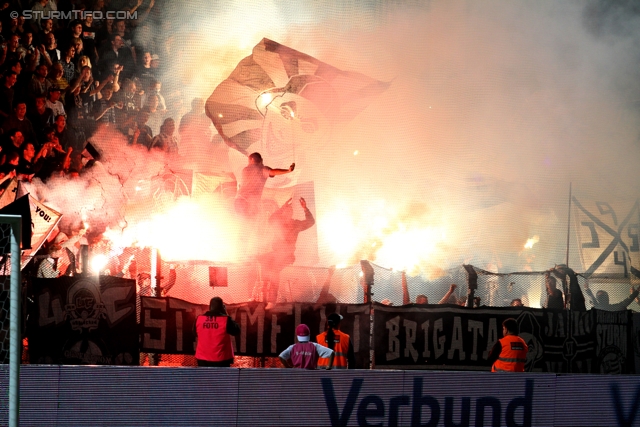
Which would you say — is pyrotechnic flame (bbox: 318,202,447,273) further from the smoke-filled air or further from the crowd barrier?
the crowd barrier

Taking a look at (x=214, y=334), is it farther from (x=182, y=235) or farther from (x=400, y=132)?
(x=400, y=132)

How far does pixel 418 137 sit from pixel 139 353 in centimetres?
794

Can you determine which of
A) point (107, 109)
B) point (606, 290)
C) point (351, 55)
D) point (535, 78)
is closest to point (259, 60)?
point (351, 55)

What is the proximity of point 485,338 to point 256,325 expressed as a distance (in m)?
→ 3.29

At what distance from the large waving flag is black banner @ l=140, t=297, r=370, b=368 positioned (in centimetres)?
521

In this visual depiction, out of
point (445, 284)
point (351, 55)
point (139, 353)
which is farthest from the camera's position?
point (351, 55)

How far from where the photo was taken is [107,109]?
14.3m

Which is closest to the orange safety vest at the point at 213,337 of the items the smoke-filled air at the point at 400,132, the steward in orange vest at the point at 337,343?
the steward in orange vest at the point at 337,343

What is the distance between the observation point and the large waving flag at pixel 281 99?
14914mm

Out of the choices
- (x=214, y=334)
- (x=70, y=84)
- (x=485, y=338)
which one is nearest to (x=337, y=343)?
(x=214, y=334)

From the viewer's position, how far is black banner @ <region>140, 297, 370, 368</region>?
993cm

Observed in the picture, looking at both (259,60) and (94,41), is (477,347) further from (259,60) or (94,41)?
(94,41)

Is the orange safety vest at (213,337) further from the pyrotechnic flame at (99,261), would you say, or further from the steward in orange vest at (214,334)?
the pyrotechnic flame at (99,261)

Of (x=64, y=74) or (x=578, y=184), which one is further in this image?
(x=578, y=184)
